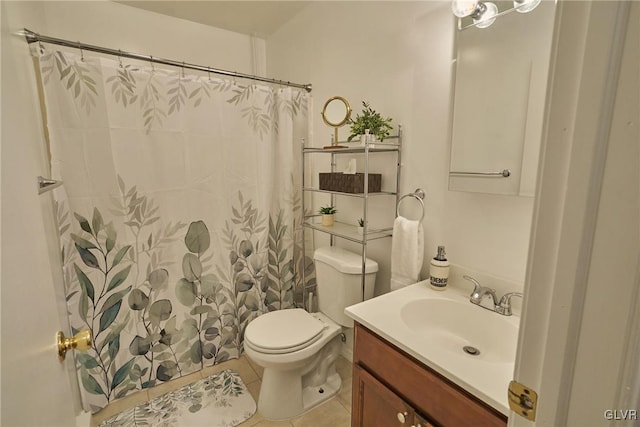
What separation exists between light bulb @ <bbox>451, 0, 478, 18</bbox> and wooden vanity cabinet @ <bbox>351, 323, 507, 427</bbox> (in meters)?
1.26

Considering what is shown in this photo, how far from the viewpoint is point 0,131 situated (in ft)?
1.55

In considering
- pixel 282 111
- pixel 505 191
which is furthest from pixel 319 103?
pixel 505 191

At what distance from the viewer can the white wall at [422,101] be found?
1.20 metres

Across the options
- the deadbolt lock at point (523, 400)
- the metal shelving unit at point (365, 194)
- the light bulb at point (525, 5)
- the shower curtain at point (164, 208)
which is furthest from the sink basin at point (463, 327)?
the shower curtain at point (164, 208)

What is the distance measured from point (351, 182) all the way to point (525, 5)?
975mm

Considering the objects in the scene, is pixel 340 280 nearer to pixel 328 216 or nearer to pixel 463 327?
pixel 328 216

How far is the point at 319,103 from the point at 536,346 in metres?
1.92

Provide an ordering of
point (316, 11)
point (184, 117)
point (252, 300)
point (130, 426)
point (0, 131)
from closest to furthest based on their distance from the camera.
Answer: point (0, 131) → point (130, 426) → point (184, 117) → point (316, 11) → point (252, 300)

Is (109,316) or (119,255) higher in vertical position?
(119,255)

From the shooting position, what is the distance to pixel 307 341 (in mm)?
1559

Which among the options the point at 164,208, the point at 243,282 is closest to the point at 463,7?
the point at 164,208

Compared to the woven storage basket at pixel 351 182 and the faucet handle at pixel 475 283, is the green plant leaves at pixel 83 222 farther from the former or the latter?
the faucet handle at pixel 475 283

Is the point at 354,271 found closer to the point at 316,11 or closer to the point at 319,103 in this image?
the point at 319,103

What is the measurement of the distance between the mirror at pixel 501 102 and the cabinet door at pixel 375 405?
84cm
